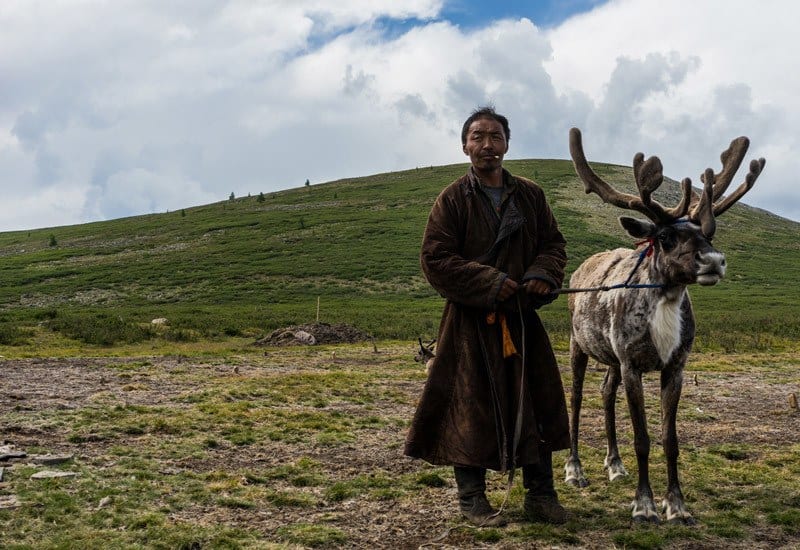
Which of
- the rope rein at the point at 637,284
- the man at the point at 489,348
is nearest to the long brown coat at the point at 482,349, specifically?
the man at the point at 489,348

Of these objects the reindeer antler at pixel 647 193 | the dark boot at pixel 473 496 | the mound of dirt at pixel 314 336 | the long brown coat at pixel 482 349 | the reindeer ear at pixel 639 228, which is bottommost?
the mound of dirt at pixel 314 336

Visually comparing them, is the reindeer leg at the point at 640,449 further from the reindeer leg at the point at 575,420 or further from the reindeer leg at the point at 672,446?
the reindeer leg at the point at 575,420

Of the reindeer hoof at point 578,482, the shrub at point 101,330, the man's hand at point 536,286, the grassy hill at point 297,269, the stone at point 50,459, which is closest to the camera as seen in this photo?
the man's hand at point 536,286

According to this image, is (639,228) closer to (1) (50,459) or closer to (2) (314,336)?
(1) (50,459)

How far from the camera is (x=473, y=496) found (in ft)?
20.4

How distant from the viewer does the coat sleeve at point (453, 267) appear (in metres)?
5.96

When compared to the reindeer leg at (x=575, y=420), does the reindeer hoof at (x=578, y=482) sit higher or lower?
lower

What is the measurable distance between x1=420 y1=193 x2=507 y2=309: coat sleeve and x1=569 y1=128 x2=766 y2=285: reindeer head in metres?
1.46

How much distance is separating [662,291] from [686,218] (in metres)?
0.69

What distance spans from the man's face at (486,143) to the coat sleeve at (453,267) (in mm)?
446

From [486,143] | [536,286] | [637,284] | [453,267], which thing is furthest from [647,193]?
[453,267]

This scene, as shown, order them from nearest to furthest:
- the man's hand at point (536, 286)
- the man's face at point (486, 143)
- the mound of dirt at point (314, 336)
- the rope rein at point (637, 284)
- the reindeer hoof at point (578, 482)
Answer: the man's hand at point (536, 286) < the man's face at point (486, 143) < the rope rein at point (637, 284) < the reindeer hoof at point (578, 482) < the mound of dirt at point (314, 336)

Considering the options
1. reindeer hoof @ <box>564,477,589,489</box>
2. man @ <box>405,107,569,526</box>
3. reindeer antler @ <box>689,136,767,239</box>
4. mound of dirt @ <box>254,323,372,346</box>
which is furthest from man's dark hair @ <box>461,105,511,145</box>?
mound of dirt @ <box>254,323,372,346</box>

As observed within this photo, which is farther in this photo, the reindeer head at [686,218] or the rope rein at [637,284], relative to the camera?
the rope rein at [637,284]
